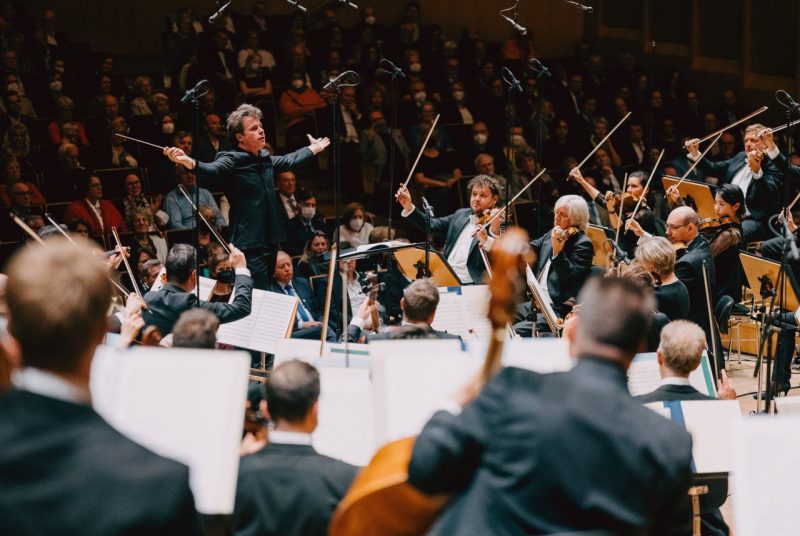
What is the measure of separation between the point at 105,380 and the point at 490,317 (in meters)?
0.90

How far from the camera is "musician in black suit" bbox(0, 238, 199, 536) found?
1.38 meters

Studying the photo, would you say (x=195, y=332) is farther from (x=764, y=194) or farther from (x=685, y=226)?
(x=764, y=194)

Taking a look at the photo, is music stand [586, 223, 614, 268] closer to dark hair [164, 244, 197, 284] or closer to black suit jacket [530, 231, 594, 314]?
black suit jacket [530, 231, 594, 314]

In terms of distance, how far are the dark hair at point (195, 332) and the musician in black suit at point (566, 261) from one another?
2.66 m

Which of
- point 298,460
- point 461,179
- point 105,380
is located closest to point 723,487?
point 298,460

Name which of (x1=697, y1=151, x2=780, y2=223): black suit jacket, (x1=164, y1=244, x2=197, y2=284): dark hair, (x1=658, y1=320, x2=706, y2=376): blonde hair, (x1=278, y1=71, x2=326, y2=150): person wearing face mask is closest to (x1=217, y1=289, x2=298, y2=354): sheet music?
(x1=164, y1=244, x2=197, y2=284): dark hair

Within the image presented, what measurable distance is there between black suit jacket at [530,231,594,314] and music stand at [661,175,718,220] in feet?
4.84

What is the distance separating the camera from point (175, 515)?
1.41 metres

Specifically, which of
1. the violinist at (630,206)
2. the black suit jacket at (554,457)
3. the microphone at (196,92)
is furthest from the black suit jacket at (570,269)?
the black suit jacket at (554,457)

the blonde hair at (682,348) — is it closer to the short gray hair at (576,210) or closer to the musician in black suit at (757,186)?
the short gray hair at (576,210)

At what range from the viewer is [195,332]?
9.76 ft

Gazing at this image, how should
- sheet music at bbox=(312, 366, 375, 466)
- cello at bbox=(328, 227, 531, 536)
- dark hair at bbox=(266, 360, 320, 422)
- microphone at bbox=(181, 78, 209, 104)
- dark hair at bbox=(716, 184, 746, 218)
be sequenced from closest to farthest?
cello at bbox=(328, 227, 531, 536) < dark hair at bbox=(266, 360, 320, 422) < sheet music at bbox=(312, 366, 375, 466) < microphone at bbox=(181, 78, 209, 104) < dark hair at bbox=(716, 184, 746, 218)

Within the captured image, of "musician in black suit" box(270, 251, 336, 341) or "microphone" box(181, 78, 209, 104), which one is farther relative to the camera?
"musician in black suit" box(270, 251, 336, 341)

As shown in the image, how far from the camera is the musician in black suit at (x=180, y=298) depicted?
4055mm
